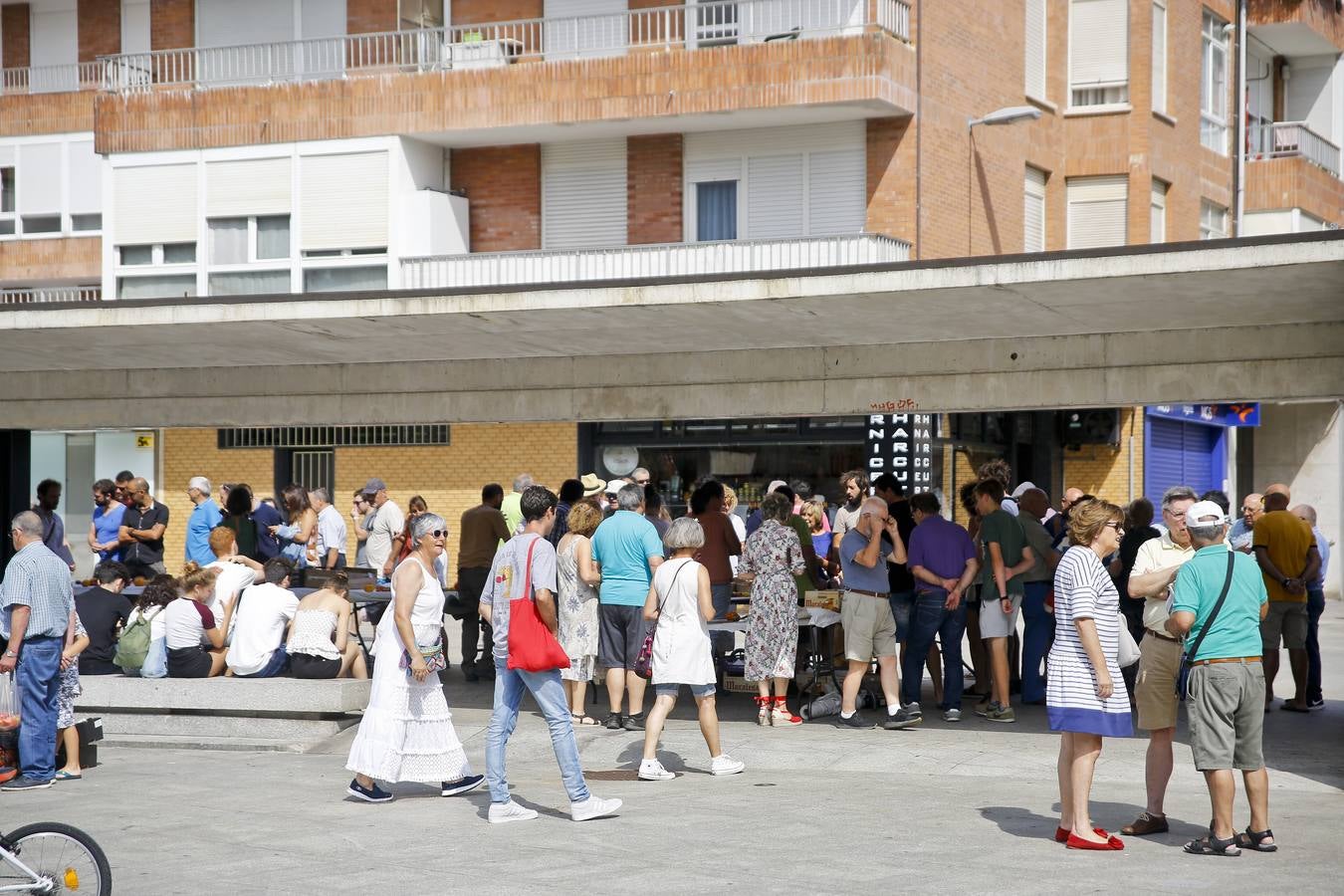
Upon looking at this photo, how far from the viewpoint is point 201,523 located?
676 inches

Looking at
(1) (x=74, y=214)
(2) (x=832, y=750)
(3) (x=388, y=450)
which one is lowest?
(2) (x=832, y=750)

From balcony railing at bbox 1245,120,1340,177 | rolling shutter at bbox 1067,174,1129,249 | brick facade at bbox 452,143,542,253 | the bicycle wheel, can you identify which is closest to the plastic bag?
the bicycle wheel

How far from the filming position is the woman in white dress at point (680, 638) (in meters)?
10.8

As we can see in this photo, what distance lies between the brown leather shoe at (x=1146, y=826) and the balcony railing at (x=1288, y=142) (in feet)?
91.5

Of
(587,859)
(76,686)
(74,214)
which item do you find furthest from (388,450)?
(587,859)

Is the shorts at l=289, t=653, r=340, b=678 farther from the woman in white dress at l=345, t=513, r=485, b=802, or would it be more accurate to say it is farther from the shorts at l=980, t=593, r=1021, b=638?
the shorts at l=980, t=593, r=1021, b=638

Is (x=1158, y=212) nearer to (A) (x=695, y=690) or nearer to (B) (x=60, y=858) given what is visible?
(A) (x=695, y=690)

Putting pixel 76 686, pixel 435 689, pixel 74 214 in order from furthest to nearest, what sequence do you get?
1. pixel 74 214
2. pixel 76 686
3. pixel 435 689

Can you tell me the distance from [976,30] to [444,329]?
55.0 ft

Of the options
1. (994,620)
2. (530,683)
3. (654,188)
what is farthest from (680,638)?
(654,188)

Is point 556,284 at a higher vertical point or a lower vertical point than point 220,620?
higher

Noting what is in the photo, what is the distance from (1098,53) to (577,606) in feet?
68.9

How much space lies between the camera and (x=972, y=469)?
93.2ft

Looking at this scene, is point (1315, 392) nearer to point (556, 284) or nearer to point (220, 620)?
point (556, 284)
